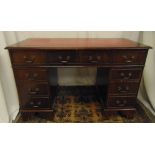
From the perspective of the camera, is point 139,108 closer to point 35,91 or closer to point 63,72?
point 63,72

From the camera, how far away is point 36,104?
1.40 metres

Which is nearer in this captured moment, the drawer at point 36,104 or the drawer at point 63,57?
the drawer at point 63,57

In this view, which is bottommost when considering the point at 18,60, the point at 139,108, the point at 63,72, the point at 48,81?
the point at 139,108

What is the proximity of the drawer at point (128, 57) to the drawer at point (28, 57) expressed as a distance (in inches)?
21.7

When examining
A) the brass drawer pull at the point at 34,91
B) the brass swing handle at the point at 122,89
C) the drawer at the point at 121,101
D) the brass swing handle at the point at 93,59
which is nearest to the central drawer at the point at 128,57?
the brass swing handle at the point at 93,59

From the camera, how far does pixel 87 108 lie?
1.71 m

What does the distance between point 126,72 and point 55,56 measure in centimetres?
58

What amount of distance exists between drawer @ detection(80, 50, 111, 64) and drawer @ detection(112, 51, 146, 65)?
0.06m

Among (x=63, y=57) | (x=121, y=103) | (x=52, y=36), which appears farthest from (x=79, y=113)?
(x=52, y=36)

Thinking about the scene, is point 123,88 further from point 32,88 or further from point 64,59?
point 32,88

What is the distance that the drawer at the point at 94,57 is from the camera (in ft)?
3.98

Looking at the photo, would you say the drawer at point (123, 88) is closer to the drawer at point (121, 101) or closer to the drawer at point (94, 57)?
the drawer at point (121, 101)

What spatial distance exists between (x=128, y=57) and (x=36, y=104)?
87cm
